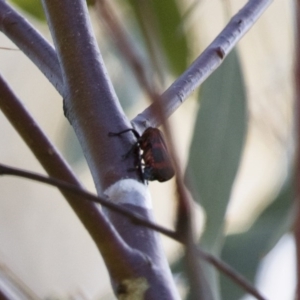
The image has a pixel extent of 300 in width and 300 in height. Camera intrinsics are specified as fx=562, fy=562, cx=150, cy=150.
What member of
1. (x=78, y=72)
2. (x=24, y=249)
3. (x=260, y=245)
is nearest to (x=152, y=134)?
(x=78, y=72)

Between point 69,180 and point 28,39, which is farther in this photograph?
point 28,39

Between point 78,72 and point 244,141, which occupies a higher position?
point 244,141

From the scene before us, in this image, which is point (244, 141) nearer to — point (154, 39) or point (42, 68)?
point (42, 68)

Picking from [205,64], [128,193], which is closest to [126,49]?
[128,193]

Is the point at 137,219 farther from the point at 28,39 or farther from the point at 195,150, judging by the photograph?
the point at 195,150

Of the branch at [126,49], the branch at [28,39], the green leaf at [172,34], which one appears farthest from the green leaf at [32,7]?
the branch at [126,49]
